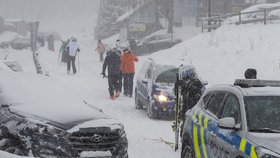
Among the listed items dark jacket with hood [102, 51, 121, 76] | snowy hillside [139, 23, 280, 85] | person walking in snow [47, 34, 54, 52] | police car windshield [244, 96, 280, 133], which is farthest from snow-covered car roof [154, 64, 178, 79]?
person walking in snow [47, 34, 54, 52]

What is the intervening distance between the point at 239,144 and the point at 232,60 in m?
18.0

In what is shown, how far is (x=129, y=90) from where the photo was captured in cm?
1959

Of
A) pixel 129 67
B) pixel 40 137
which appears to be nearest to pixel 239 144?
pixel 40 137

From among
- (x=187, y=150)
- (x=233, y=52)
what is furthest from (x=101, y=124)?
(x=233, y=52)

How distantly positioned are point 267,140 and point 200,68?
62.5ft

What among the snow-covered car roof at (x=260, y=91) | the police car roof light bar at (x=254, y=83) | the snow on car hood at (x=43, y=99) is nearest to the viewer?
the snow-covered car roof at (x=260, y=91)

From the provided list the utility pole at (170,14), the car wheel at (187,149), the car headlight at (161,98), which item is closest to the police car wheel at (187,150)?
the car wheel at (187,149)

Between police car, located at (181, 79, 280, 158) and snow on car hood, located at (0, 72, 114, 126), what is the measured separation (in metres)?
1.62

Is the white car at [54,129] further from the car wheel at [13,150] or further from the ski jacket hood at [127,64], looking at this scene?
the ski jacket hood at [127,64]

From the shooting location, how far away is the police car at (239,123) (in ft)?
18.0

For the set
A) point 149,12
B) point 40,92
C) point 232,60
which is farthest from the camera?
point 149,12

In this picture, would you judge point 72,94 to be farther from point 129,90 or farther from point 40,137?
point 129,90

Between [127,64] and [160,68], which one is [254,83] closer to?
[160,68]

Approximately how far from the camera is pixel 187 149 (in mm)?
7836
